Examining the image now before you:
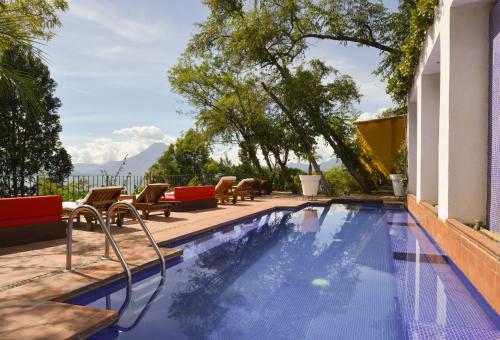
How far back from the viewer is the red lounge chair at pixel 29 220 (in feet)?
19.8

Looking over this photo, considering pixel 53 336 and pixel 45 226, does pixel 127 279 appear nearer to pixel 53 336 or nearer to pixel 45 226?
pixel 53 336

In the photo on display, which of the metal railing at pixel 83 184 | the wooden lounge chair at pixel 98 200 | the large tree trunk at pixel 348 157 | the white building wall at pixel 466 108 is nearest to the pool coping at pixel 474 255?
the white building wall at pixel 466 108

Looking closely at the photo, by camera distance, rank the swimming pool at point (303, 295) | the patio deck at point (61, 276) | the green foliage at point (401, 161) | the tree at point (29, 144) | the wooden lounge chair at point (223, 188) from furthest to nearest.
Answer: the tree at point (29, 144)
the green foliage at point (401, 161)
the wooden lounge chair at point (223, 188)
the swimming pool at point (303, 295)
the patio deck at point (61, 276)

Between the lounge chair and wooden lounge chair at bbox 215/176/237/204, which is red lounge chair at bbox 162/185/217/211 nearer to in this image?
wooden lounge chair at bbox 215/176/237/204

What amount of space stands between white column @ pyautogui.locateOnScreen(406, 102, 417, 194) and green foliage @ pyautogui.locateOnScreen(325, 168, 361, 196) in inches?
192

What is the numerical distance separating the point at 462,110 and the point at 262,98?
14042mm

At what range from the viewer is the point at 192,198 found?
37.2 ft

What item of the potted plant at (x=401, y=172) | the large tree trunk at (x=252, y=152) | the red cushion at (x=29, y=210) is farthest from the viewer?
the large tree trunk at (x=252, y=152)

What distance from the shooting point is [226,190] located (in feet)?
44.6

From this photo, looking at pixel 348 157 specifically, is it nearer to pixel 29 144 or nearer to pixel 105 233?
pixel 105 233

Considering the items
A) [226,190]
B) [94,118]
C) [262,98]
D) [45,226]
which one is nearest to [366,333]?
[45,226]

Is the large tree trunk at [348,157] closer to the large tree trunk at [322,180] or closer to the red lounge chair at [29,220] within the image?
the large tree trunk at [322,180]

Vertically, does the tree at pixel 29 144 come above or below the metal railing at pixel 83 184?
above

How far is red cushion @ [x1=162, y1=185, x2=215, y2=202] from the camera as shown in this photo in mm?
11017
